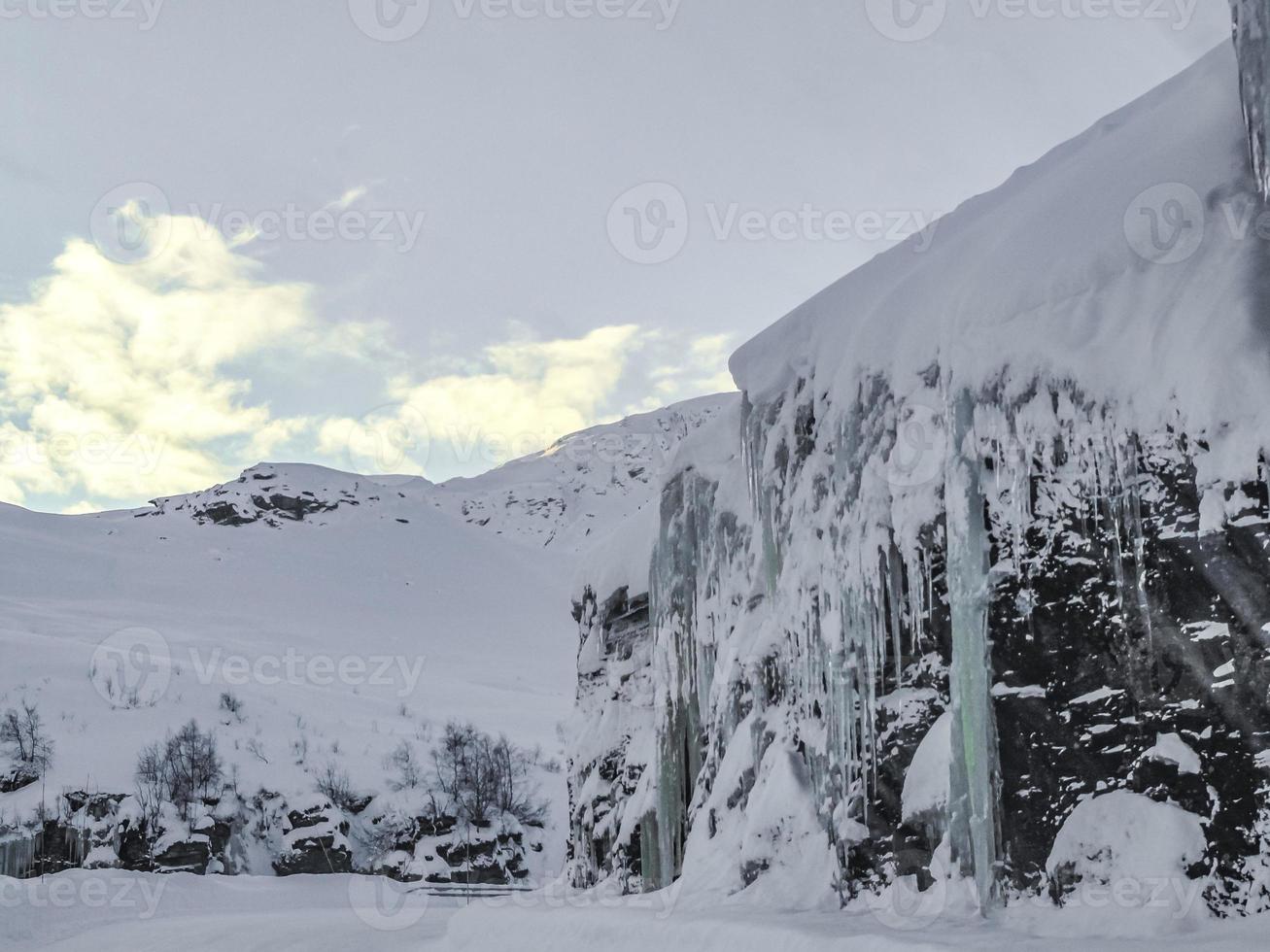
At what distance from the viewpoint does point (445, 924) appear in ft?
47.0

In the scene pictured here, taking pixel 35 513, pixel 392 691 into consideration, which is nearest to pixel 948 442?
pixel 392 691

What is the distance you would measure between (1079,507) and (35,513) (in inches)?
3051

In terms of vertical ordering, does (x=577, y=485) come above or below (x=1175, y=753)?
above

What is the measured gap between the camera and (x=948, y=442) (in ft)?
25.4

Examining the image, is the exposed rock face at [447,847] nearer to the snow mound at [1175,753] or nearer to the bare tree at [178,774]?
the bare tree at [178,774]

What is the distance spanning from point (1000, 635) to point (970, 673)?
0.30 metres

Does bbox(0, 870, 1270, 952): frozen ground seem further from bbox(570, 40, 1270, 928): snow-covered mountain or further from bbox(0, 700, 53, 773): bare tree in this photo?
bbox(0, 700, 53, 773): bare tree

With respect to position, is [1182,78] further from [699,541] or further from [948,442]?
[699,541]

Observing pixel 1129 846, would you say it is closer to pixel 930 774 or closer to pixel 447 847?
pixel 930 774

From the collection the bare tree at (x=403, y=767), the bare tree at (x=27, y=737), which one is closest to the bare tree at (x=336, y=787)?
the bare tree at (x=403, y=767)
